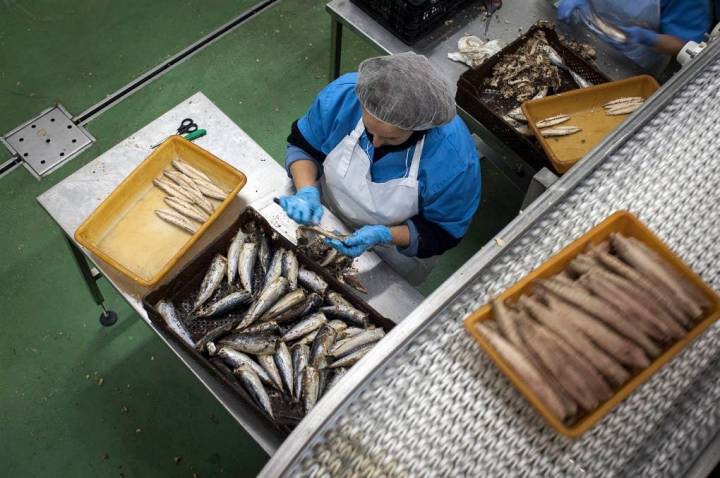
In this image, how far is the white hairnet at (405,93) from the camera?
2.53m

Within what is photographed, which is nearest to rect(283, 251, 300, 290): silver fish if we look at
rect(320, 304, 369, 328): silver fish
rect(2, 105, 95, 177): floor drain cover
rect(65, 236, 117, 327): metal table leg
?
rect(320, 304, 369, 328): silver fish

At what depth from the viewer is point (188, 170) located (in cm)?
319

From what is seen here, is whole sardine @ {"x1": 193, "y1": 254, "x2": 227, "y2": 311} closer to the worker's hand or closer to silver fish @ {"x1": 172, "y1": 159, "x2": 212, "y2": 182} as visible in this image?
silver fish @ {"x1": 172, "y1": 159, "x2": 212, "y2": 182}

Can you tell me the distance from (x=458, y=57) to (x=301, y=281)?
2.05 meters

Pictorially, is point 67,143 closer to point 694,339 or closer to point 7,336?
point 7,336

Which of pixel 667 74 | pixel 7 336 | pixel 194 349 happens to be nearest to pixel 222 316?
pixel 194 349

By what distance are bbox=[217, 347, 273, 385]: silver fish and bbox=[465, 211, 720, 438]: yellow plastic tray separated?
1.39 meters

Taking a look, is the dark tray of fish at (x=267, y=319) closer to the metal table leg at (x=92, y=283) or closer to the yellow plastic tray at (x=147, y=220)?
the yellow plastic tray at (x=147, y=220)

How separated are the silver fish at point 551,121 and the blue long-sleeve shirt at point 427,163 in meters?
0.63

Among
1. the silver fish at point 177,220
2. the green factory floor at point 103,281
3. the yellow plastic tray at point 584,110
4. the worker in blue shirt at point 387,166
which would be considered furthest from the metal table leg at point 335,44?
the silver fish at point 177,220

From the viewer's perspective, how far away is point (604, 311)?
1348mm

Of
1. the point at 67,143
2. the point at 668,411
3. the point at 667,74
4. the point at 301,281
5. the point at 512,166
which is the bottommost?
the point at 667,74

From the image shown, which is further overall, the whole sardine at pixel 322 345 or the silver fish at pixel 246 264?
the silver fish at pixel 246 264

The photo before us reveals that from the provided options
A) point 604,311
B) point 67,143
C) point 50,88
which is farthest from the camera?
point 50,88
